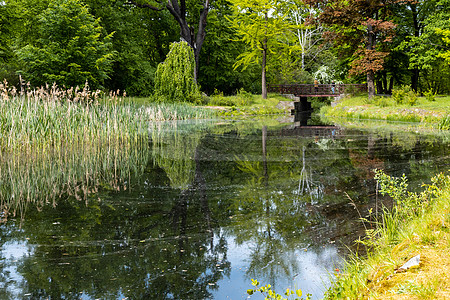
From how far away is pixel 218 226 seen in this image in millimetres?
3686

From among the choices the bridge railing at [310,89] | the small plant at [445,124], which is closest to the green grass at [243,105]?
the bridge railing at [310,89]

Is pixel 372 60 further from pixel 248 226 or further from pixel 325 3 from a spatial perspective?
pixel 248 226

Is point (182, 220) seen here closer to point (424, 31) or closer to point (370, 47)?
point (370, 47)

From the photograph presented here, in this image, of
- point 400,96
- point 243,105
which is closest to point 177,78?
point 243,105

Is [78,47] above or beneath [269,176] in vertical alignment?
above

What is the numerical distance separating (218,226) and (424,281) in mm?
2012

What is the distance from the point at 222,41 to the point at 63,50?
18.8 m

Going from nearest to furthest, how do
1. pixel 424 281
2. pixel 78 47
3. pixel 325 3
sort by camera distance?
pixel 424 281 → pixel 78 47 → pixel 325 3

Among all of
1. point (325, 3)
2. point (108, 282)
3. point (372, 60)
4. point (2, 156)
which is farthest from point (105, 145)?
point (325, 3)

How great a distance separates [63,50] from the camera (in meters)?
16.3

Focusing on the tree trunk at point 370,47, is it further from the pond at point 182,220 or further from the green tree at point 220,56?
the pond at point 182,220

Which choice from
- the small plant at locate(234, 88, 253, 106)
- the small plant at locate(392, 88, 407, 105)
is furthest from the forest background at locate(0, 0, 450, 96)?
the small plant at locate(392, 88, 407, 105)

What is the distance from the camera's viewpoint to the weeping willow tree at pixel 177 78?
21719mm

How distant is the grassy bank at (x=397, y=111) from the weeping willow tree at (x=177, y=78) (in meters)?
8.80
